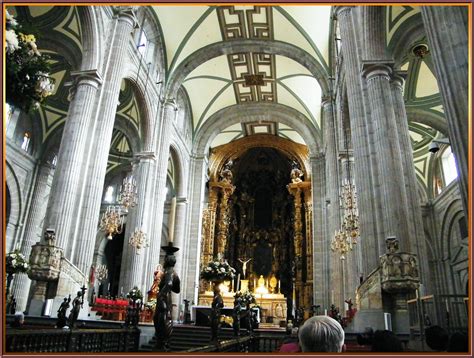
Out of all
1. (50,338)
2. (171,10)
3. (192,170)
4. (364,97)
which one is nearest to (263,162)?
(192,170)

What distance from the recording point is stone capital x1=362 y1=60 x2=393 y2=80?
1079 cm

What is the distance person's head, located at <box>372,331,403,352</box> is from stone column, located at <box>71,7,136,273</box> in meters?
9.89

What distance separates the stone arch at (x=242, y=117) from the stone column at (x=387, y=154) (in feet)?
49.6

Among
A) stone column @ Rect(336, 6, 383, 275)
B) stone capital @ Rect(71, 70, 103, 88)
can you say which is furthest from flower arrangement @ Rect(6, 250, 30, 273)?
stone column @ Rect(336, 6, 383, 275)

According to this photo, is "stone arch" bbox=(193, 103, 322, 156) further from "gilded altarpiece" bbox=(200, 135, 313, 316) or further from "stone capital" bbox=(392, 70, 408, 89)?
"stone capital" bbox=(392, 70, 408, 89)

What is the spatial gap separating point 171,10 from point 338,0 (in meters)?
16.6

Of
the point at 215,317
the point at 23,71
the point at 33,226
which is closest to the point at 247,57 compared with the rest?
the point at 33,226

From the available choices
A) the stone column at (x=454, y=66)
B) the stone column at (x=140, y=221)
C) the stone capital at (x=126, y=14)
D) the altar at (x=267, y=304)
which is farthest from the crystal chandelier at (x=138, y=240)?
the stone column at (x=454, y=66)

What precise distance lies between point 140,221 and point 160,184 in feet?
8.42

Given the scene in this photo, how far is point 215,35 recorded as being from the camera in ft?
66.8

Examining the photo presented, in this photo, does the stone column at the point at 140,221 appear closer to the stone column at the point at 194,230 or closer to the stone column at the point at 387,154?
the stone column at the point at 194,230

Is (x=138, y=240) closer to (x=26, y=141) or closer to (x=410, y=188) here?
(x=26, y=141)

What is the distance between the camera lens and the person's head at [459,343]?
283 centimetres

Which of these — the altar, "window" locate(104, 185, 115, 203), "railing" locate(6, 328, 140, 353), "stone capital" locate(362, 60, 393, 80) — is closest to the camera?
"railing" locate(6, 328, 140, 353)
